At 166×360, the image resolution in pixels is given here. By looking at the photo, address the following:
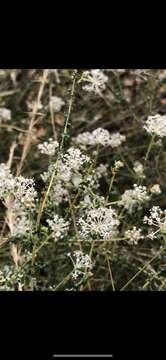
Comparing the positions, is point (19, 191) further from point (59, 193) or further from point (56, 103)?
point (56, 103)

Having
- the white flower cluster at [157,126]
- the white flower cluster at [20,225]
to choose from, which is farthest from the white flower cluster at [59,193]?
the white flower cluster at [157,126]

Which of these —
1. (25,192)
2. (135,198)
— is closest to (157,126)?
(135,198)

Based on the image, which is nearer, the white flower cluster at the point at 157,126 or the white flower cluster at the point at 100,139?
the white flower cluster at the point at 157,126

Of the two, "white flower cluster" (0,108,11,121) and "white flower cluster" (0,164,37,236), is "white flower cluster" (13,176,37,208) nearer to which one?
"white flower cluster" (0,164,37,236)

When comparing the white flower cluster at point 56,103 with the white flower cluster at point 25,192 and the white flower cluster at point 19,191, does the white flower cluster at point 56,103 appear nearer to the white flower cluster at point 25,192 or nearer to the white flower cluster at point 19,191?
the white flower cluster at point 19,191

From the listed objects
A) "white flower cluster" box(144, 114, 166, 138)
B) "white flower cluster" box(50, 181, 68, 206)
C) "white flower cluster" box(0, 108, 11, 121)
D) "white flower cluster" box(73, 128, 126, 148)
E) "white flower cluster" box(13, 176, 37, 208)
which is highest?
"white flower cluster" box(0, 108, 11, 121)

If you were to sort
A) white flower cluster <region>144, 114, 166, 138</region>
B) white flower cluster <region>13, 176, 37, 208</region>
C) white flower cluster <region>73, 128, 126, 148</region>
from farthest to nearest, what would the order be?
1. white flower cluster <region>73, 128, 126, 148</region>
2. white flower cluster <region>144, 114, 166, 138</region>
3. white flower cluster <region>13, 176, 37, 208</region>

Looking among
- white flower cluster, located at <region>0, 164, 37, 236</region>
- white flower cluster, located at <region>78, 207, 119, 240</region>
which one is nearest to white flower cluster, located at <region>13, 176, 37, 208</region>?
white flower cluster, located at <region>0, 164, 37, 236</region>
